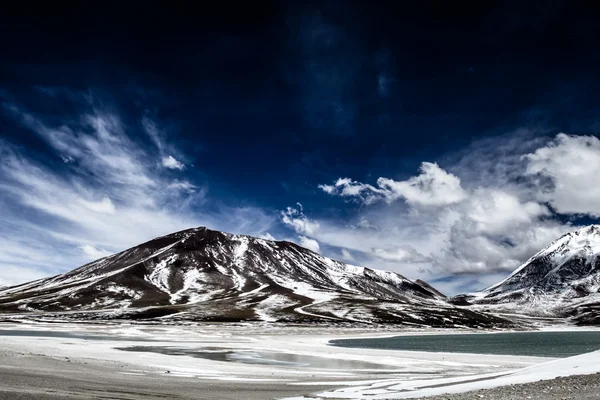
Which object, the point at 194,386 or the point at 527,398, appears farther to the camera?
the point at 194,386

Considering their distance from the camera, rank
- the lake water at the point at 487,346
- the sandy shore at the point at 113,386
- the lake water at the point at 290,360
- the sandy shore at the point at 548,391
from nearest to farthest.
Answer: the sandy shore at the point at 548,391 → the sandy shore at the point at 113,386 → the lake water at the point at 290,360 → the lake water at the point at 487,346

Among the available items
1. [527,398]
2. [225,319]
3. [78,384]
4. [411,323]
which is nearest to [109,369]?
[78,384]

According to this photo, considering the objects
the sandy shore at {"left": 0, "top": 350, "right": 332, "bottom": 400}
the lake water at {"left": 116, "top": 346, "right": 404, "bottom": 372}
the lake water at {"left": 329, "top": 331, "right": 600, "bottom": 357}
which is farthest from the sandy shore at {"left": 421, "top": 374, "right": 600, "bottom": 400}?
the lake water at {"left": 329, "top": 331, "right": 600, "bottom": 357}

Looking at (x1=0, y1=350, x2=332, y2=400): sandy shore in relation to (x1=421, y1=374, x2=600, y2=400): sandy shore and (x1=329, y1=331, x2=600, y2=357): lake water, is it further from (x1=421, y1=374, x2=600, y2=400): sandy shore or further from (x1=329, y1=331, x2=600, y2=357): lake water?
(x1=329, y1=331, x2=600, y2=357): lake water

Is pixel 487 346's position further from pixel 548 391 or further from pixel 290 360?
pixel 548 391

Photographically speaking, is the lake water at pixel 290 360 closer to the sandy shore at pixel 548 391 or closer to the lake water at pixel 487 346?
the sandy shore at pixel 548 391

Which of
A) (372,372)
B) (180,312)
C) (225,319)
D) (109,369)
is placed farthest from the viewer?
(180,312)

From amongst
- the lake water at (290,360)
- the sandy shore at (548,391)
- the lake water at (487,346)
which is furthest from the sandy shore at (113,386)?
the lake water at (487,346)

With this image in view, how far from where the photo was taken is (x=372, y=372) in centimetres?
3753

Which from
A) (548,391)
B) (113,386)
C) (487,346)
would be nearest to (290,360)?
(113,386)

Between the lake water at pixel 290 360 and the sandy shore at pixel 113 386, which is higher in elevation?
the sandy shore at pixel 113 386

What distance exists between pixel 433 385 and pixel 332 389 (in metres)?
5.94

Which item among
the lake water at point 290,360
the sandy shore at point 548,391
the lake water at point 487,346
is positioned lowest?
the lake water at point 290,360

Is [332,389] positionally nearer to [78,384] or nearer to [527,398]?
[527,398]
